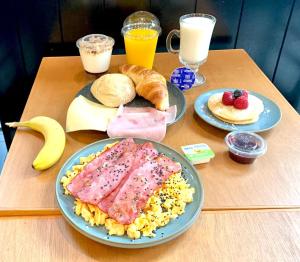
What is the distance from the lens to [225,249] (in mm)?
632

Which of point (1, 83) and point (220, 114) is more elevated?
point (220, 114)

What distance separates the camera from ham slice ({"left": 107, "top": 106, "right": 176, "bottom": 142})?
2.93 ft

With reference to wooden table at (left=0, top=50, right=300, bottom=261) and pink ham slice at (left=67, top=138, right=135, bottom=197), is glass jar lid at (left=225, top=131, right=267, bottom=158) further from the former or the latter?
pink ham slice at (left=67, top=138, right=135, bottom=197)

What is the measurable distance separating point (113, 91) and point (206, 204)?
1.56 feet

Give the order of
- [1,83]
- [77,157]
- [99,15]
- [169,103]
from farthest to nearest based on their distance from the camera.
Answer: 1. [1,83]
2. [99,15]
3. [169,103]
4. [77,157]

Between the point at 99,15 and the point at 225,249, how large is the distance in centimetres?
118

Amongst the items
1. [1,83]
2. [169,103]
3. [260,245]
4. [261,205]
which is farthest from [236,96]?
[1,83]

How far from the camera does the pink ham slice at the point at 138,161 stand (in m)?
0.67

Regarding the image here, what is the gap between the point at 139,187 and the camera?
0.70 m

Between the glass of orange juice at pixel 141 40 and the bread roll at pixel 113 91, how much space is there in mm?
188

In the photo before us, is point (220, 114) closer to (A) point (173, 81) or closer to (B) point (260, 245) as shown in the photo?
(A) point (173, 81)

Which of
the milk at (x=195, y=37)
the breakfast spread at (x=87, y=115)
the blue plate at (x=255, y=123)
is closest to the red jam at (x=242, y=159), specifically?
the blue plate at (x=255, y=123)

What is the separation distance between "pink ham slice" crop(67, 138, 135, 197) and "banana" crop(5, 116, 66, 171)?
119 millimetres

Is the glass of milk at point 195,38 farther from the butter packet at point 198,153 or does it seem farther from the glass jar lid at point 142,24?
the butter packet at point 198,153
